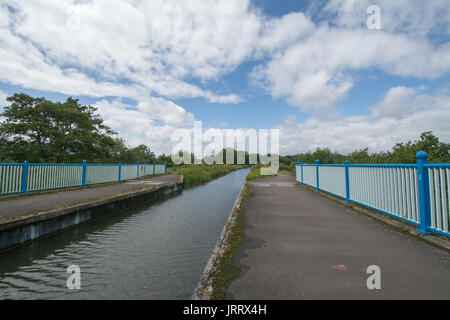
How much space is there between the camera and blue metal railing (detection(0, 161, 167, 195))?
7.56 meters

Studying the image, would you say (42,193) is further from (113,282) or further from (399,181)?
(399,181)

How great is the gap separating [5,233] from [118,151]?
30.4 meters

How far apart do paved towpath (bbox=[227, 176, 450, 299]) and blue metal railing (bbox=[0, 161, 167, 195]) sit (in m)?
9.00

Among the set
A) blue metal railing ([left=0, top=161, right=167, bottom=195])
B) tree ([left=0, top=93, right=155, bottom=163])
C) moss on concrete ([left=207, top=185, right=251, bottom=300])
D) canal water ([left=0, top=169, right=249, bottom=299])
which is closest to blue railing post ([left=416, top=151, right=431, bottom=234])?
moss on concrete ([left=207, top=185, right=251, bottom=300])

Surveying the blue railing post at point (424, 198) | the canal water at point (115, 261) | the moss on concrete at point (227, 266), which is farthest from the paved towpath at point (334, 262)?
the canal water at point (115, 261)

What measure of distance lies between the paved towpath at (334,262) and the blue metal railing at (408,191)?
18.4 inches

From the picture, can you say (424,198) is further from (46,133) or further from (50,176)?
(46,133)

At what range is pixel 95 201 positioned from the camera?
746cm

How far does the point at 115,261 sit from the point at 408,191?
6.05 metres

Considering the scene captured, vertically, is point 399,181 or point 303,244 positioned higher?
point 399,181

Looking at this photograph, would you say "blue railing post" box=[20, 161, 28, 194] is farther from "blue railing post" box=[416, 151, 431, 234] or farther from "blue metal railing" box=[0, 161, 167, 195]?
"blue railing post" box=[416, 151, 431, 234]

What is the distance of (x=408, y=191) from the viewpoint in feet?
13.3

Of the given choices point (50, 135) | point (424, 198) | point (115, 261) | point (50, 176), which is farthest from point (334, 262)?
point (50, 135)
